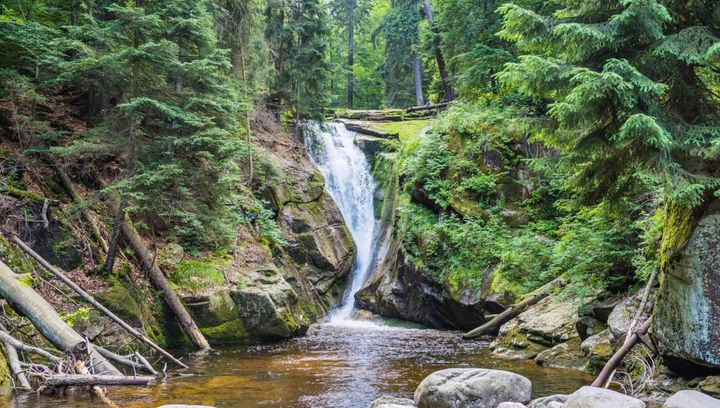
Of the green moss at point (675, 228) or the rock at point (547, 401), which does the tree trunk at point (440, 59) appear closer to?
the green moss at point (675, 228)

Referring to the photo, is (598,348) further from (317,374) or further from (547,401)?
(317,374)

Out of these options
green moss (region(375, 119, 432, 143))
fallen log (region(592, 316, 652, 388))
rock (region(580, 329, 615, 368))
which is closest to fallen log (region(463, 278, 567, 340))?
rock (region(580, 329, 615, 368))

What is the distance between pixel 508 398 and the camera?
6.87 m

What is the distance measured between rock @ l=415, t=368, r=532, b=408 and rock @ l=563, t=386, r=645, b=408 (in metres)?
1.25

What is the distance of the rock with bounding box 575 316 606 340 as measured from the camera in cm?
955

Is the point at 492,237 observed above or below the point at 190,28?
below

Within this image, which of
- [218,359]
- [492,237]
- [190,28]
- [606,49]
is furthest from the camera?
[492,237]

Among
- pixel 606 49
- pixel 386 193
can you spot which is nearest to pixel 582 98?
pixel 606 49

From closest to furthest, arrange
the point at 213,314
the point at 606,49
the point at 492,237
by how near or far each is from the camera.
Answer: the point at 606,49
the point at 213,314
the point at 492,237

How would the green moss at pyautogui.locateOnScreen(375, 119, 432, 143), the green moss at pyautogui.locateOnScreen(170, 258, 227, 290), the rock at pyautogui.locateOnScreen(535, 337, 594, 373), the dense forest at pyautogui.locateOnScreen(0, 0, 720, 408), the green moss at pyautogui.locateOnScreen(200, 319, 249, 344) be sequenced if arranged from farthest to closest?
the green moss at pyautogui.locateOnScreen(375, 119, 432, 143)
the green moss at pyautogui.locateOnScreen(170, 258, 227, 290)
the green moss at pyautogui.locateOnScreen(200, 319, 249, 344)
the rock at pyautogui.locateOnScreen(535, 337, 594, 373)
the dense forest at pyautogui.locateOnScreen(0, 0, 720, 408)

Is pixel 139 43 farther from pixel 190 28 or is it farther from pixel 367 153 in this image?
pixel 367 153

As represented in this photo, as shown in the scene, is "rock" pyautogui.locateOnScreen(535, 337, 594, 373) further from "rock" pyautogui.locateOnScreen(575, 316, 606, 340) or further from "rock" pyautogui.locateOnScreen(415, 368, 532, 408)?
"rock" pyautogui.locateOnScreen(415, 368, 532, 408)

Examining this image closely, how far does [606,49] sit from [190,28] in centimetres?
853

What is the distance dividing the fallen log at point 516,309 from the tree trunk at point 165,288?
7.04 metres
